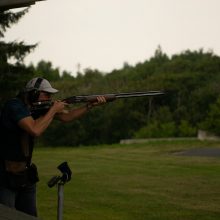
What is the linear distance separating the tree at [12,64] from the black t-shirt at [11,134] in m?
15.9

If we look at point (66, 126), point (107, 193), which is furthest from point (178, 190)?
point (66, 126)

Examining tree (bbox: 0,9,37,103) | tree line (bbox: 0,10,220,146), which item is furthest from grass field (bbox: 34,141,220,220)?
tree line (bbox: 0,10,220,146)

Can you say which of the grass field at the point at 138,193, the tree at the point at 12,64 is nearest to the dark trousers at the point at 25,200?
the grass field at the point at 138,193

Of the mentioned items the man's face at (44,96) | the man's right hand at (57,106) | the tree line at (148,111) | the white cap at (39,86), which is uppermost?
the white cap at (39,86)

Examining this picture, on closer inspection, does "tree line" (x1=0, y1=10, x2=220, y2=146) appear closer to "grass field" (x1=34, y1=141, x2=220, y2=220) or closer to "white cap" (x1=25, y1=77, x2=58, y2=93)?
"grass field" (x1=34, y1=141, x2=220, y2=220)

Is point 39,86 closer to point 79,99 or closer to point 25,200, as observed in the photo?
point 79,99

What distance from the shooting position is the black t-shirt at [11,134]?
500 centimetres

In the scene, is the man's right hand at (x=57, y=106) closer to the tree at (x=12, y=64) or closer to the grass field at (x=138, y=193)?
the grass field at (x=138, y=193)

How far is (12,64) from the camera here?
24172 millimetres

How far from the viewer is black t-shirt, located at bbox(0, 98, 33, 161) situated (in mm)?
5000

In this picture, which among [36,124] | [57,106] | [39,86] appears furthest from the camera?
[39,86]

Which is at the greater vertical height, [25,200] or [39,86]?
[39,86]

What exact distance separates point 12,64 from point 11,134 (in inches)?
Result: 767

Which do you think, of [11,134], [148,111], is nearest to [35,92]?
[11,134]
